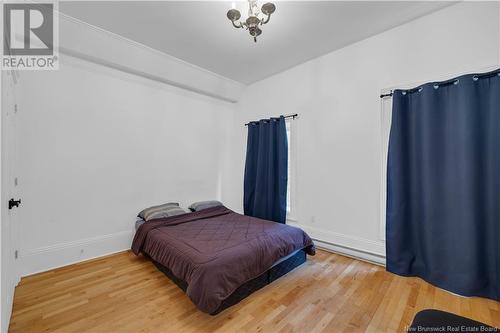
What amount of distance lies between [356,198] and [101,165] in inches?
139

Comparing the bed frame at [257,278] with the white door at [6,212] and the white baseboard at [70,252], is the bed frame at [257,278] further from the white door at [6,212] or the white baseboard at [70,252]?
the white door at [6,212]

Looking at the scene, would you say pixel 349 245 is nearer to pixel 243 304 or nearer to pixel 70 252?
pixel 243 304

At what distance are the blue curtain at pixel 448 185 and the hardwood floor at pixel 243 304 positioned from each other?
0.26m

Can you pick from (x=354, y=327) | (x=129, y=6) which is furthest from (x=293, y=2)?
(x=354, y=327)

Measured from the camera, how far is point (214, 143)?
4.40 meters

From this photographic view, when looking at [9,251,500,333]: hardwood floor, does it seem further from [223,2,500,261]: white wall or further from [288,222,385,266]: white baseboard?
[223,2,500,261]: white wall

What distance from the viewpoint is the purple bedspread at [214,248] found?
73.0 inches

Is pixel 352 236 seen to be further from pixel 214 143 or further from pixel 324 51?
pixel 214 143

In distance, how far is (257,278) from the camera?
2.22 metres

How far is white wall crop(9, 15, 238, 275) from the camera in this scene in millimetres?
2516

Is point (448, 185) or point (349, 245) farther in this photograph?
point (349, 245)

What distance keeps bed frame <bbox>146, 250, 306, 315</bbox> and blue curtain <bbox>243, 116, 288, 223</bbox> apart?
973 mm

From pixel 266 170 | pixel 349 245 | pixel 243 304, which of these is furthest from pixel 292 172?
pixel 243 304

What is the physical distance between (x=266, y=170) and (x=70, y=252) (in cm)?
301
